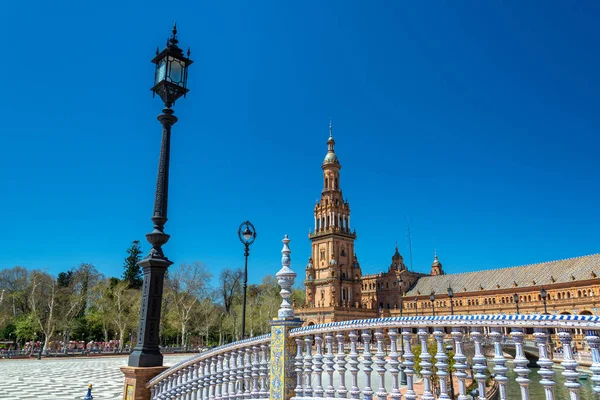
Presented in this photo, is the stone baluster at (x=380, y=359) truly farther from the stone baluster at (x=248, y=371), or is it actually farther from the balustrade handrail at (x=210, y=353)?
the stone baluster at (x=248, y=371)

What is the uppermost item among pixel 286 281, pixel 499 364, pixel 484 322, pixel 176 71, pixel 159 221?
pixel 176 71

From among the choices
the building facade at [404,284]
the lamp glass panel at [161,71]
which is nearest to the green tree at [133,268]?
the building facade at [404,284]

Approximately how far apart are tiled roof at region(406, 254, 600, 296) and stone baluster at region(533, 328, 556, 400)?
61.6 meters

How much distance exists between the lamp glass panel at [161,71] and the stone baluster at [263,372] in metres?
6.13

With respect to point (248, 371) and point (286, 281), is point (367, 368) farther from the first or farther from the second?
point (248, 371)

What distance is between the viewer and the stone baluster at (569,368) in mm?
3414

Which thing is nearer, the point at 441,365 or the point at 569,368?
the point at 569,368

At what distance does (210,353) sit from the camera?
291 inches

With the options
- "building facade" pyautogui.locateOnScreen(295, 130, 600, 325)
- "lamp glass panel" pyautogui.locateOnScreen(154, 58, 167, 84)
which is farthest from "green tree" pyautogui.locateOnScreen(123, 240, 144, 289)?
"lamp glass panel" pyautogui.locateOnScreen(154, 58, 167, 84)

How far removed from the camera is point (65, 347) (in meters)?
41.0

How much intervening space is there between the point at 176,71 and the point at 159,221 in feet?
10.9

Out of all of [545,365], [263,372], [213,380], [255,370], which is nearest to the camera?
[545,365]

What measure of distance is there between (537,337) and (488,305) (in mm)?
69310

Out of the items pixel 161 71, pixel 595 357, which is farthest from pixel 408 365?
pixel 161 71
